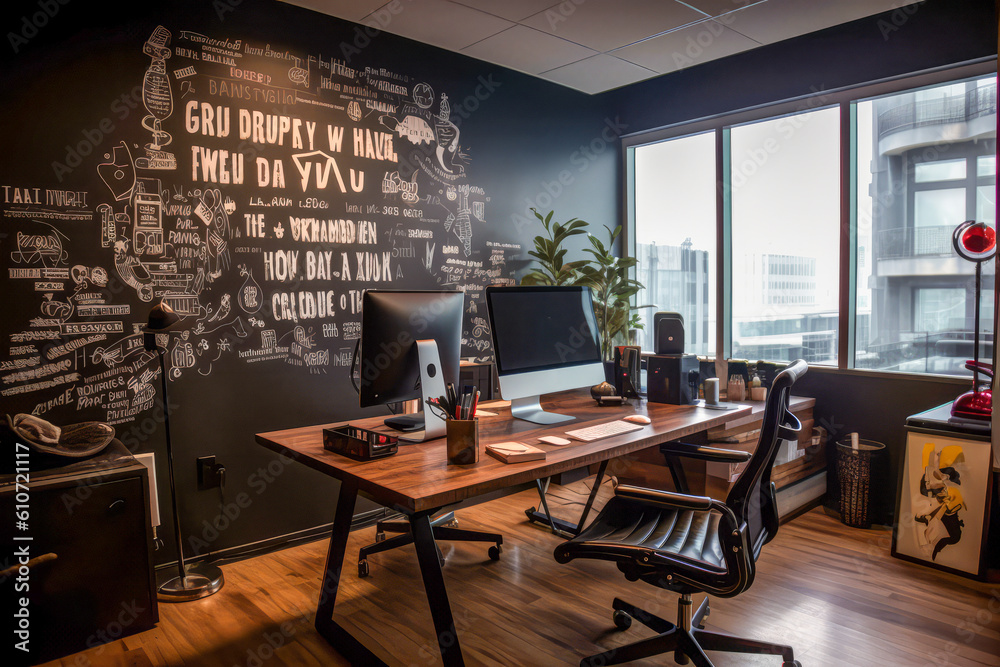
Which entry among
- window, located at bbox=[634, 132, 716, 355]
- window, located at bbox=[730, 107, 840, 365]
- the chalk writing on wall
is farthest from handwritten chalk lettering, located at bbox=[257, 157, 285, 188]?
window, located at bbox=[730, 107, 840, 365]

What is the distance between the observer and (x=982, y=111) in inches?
137

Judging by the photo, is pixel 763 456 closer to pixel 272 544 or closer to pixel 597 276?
pixel 272 544

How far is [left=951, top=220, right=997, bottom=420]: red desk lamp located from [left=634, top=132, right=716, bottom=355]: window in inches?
70.8

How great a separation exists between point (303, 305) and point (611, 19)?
2525 mm

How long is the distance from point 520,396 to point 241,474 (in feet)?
5.56

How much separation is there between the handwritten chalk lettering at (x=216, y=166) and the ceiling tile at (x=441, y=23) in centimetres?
120

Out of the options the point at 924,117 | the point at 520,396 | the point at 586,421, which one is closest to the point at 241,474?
the point at 520,396

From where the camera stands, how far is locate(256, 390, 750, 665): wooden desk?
1781mm

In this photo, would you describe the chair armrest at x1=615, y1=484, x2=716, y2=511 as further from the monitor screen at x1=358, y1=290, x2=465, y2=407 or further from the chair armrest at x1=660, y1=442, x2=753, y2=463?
the monitor screen at x1=358, y1=290, x2=465, y2=407

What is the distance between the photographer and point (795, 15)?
3.71 metres

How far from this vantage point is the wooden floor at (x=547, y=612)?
2.34 metres

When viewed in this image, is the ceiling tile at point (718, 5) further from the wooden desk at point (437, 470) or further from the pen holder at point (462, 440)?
the pen holder at point (462, 440)

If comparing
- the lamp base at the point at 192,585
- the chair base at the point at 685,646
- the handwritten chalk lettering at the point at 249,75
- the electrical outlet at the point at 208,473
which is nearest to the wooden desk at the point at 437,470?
the chair base at the point at 685,646

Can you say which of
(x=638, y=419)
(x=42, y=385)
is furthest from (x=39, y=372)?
(x=638, y=419)
